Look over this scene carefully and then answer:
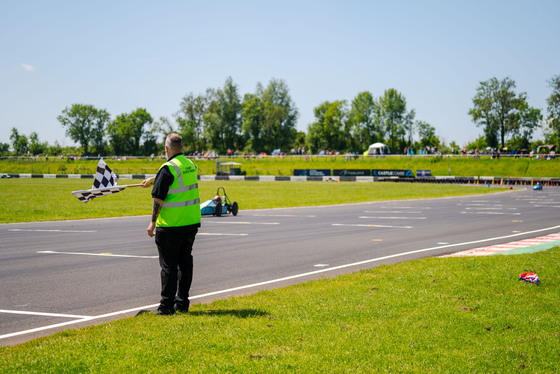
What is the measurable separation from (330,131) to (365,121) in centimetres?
830

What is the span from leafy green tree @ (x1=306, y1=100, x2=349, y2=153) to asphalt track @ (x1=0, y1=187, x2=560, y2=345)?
101m

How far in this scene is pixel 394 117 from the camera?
377 ft

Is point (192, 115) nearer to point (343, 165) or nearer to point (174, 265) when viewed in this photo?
point (343, 165)

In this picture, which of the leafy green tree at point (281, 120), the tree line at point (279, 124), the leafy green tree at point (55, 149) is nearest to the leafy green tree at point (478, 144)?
the tree line at point (279, 124)

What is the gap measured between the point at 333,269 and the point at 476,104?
334ft

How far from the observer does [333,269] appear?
9352mm

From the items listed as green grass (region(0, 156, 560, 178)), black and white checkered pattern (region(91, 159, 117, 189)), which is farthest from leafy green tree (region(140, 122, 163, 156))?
black and white checkered pattern (region(91, 159, 117, 189))

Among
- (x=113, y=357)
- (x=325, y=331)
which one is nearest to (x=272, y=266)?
(x=325, y=331)

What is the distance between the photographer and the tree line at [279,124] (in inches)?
4038

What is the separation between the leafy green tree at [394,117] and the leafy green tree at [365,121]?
1.51 meters

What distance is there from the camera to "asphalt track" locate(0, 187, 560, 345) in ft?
22.2

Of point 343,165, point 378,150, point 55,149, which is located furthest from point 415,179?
point 55,149

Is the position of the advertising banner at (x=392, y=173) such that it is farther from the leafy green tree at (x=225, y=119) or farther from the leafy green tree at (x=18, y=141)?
the leafy green tree at (x=18, y=141)

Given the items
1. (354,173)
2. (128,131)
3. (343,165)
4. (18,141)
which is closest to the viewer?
(354,173)
